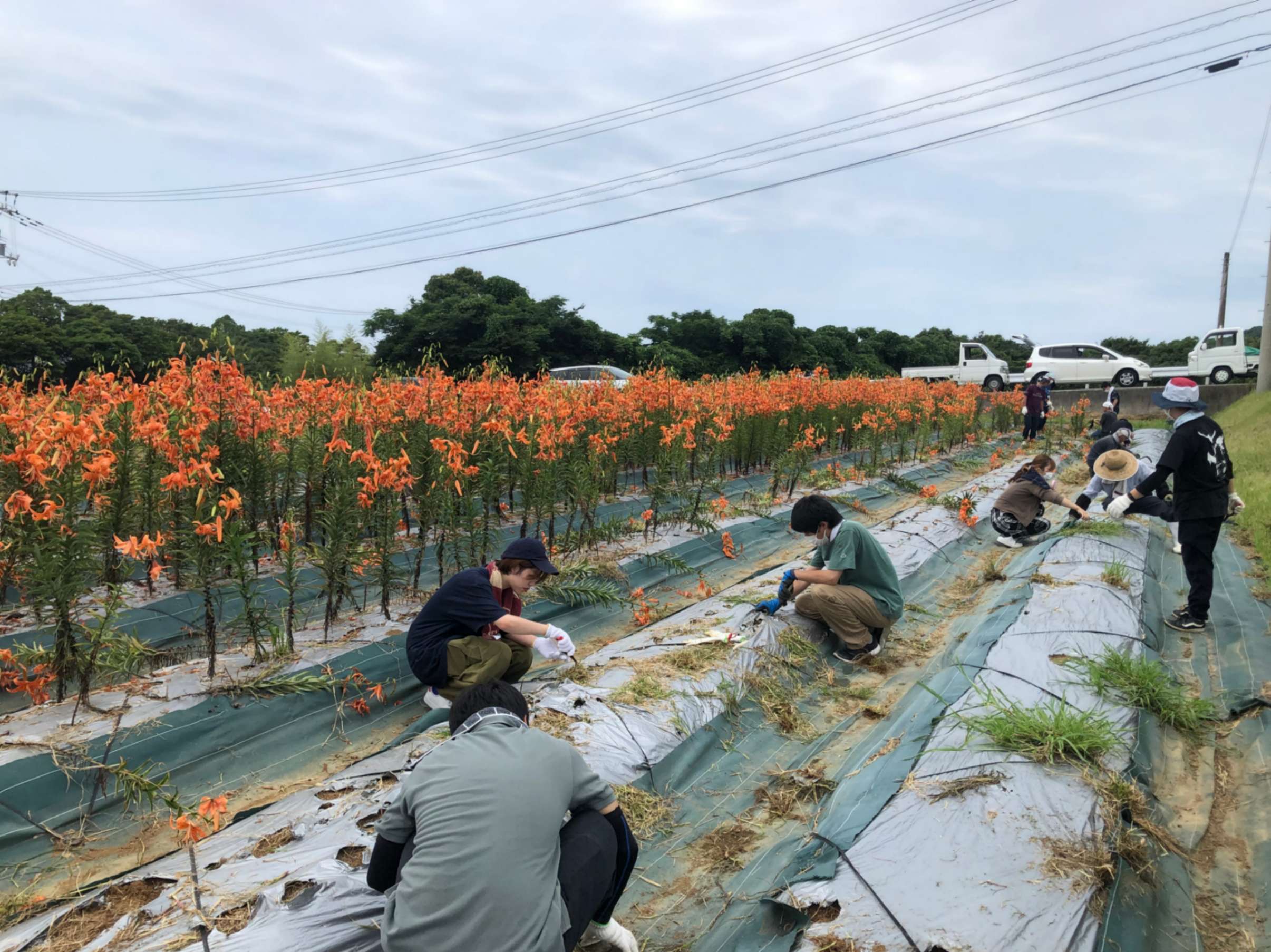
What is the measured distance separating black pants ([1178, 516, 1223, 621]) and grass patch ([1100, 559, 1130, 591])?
38 centimetres

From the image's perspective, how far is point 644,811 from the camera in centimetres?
304

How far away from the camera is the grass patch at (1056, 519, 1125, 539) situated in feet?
21.6

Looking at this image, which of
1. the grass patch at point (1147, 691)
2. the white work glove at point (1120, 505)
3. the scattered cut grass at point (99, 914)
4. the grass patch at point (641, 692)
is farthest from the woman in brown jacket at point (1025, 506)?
the scattered cut grass at point (99, 914)

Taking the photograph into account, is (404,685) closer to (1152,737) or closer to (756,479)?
(1152,737)

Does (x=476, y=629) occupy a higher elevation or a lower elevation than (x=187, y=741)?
higher

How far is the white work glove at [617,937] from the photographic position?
89.4 inches

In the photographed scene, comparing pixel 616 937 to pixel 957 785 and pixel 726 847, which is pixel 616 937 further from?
pixel 957 785

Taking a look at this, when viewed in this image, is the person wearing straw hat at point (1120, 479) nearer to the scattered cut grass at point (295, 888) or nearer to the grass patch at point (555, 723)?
the grass patch at point (555, 723)

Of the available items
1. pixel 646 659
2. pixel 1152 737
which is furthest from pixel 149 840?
pixel 1152 737

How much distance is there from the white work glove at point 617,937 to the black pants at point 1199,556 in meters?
4.68

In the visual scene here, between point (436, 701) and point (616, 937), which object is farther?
point (436, 701)

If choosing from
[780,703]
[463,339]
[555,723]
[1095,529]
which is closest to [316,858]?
[555,723]

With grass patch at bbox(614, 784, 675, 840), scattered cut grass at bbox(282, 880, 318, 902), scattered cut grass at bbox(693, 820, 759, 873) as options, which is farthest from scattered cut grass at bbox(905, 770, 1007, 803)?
scattered cut grass at bbox(282, 880, 318, 902)

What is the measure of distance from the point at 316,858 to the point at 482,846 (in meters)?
1.06
